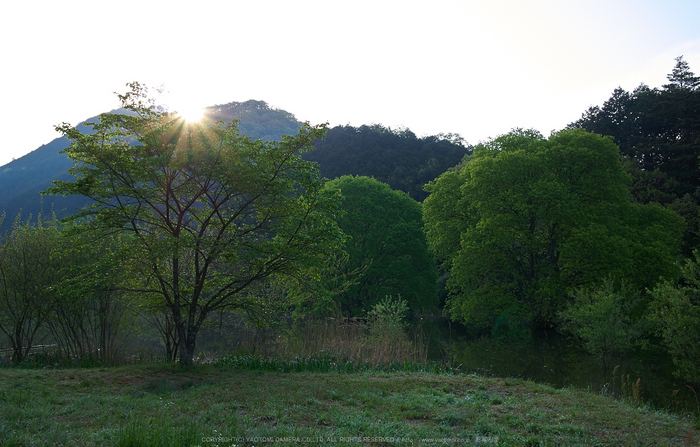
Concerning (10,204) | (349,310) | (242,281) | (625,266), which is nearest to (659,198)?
(625,266)

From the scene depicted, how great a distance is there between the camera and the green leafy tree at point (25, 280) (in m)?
12.7

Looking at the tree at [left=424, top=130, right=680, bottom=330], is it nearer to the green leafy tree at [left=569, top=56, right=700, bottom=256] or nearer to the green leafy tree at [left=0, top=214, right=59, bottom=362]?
the green leafy tree at [left=569, top=56, right=700, bottom=256]

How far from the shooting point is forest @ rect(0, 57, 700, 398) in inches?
394

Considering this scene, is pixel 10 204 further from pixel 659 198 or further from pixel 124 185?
pixel 659 198

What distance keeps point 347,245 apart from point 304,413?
915 inches

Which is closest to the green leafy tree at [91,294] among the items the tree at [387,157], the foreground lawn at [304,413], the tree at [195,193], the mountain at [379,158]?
the tree at [195,193]

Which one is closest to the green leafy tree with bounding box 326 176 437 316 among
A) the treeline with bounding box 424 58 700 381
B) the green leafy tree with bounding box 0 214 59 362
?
the treeline with bounding box 424 58 700 381

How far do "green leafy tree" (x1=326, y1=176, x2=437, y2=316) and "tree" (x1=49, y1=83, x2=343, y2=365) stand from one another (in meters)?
16.9

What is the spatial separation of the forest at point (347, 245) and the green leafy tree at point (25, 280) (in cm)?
6

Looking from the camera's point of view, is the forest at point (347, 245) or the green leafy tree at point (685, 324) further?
the green leafy tree at point (685, 324)

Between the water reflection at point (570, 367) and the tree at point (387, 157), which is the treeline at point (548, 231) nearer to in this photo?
the water reflection at point (570, 367)

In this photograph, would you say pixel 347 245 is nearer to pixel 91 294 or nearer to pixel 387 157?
pixel 91 294

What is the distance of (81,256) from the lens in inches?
526

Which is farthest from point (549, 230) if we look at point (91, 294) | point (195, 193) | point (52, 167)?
point (52, 167)
